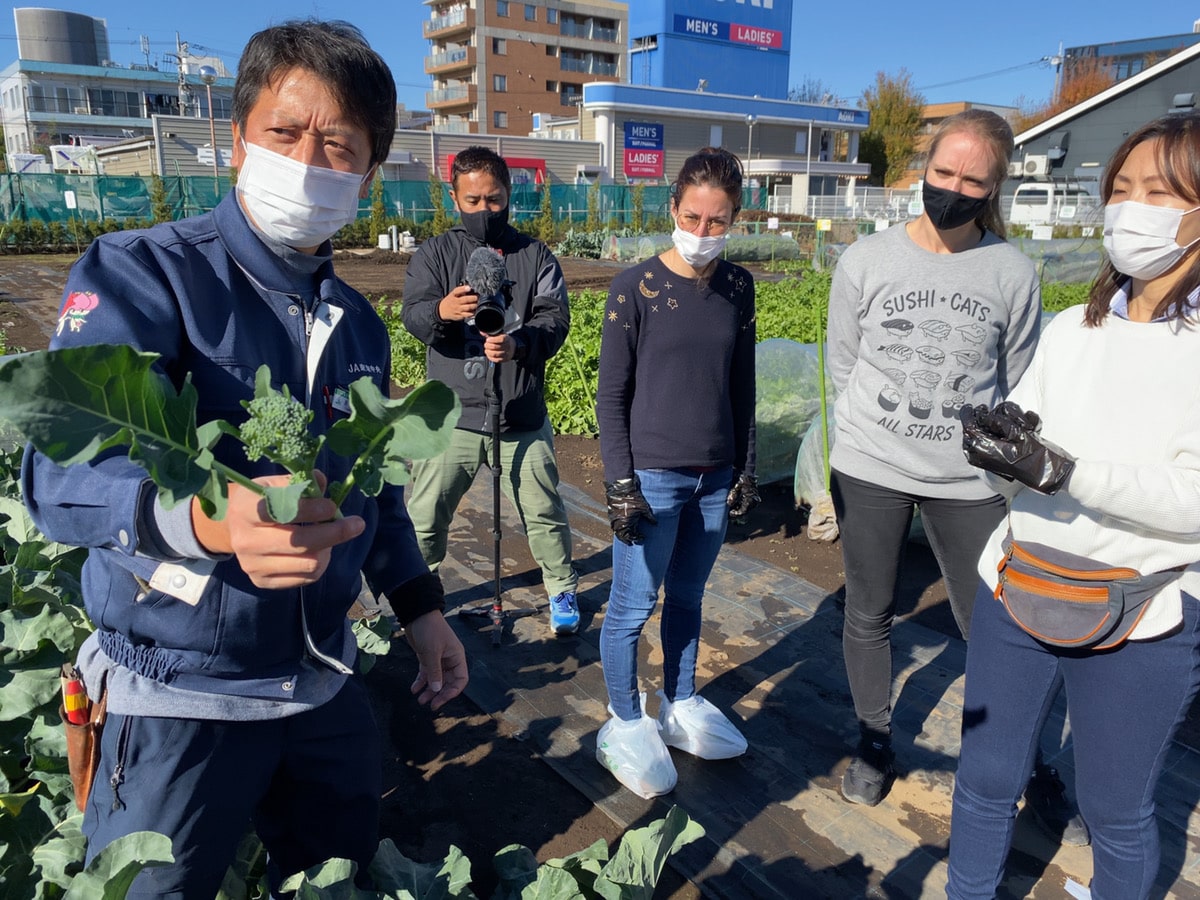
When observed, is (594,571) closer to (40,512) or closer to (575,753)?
(575,753)

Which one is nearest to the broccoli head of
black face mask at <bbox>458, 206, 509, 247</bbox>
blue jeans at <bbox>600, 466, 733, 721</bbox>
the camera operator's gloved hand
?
the camera operator's gloved hand

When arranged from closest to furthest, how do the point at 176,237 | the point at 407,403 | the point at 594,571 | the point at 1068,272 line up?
the point at 407,403 → the point at 176,237 → the point at 594,571 → the point at 1068,272

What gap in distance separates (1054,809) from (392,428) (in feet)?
9.02

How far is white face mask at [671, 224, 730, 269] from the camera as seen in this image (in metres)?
2.71

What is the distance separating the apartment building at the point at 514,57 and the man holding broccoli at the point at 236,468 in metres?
54.1

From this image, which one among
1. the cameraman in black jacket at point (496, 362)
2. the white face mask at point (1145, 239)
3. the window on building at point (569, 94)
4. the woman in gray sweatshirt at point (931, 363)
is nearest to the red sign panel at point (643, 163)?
the window on building at point (569, 94)

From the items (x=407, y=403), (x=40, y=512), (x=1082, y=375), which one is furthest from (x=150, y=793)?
(x=1082, y=375)

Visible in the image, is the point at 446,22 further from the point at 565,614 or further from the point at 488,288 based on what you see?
the point at 565,614

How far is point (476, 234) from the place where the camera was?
3.82 m

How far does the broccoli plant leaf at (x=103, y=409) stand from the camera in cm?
89

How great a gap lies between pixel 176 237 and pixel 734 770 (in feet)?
8.30

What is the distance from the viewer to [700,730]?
303 centimetres

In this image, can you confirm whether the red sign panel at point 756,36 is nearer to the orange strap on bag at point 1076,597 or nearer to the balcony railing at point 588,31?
the balcony railing at point 588,31

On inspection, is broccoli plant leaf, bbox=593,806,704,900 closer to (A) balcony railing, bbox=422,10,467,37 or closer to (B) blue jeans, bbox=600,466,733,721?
(B) blue jeans, bbox=600,466,733,721
